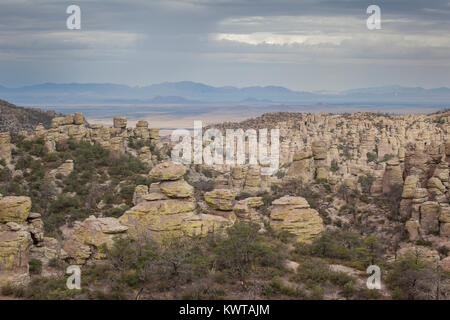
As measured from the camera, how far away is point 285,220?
28.5 metres

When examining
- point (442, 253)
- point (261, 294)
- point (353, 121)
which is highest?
point (353, 121)

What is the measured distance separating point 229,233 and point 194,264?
11.9 ft

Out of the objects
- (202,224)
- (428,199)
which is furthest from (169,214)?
(428,199)

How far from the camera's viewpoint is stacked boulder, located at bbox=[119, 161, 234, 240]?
24.3m

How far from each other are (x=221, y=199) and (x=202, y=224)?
5.66 meters

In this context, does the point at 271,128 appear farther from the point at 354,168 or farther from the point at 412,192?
the point at 412,192

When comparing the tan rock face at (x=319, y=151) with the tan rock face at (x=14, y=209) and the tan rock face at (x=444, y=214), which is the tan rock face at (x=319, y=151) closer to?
the tan rock face at (x=444, y=214)

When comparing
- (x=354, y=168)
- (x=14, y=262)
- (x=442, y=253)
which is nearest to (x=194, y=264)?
(x=14, y=262)

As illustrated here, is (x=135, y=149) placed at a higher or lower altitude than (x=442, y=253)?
higher

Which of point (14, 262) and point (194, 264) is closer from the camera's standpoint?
point (194, 264)

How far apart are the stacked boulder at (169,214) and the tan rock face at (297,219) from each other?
383cm

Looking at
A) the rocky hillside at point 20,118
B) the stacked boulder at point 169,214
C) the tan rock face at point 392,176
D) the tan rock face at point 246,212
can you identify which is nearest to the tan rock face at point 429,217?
the tan rock face at point 392,176

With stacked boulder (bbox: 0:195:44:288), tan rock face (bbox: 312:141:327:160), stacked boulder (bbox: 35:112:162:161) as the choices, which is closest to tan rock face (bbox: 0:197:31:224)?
stacked boulder (bbox: 0:195:44:288)
